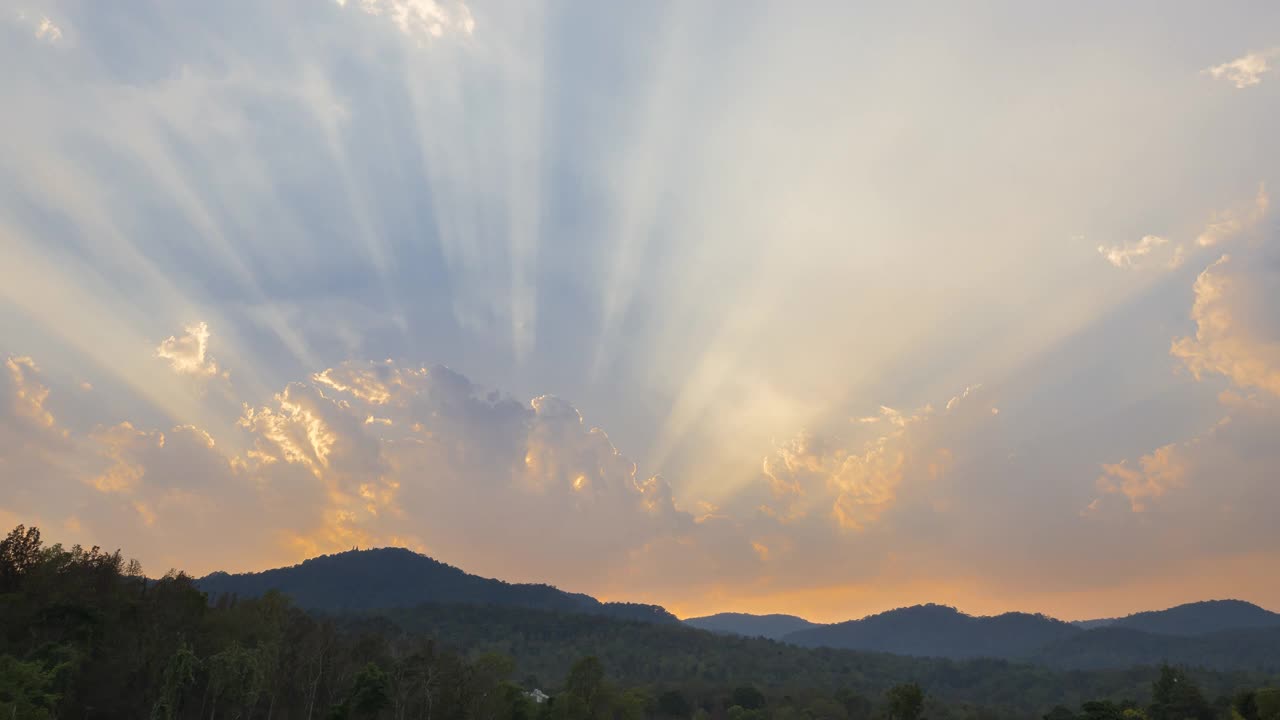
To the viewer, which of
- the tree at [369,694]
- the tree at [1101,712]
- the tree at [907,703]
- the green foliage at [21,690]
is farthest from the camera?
the tree at [1101,712]

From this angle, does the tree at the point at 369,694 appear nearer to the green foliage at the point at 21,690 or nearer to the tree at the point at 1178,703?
the green foliage at the point at 21,690

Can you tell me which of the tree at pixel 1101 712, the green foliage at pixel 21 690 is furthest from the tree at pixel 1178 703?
the green foliage at pixel 21 690

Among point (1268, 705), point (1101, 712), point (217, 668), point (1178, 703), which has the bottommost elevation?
point (1101, 712)

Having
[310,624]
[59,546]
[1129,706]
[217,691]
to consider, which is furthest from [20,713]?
[1129,706]

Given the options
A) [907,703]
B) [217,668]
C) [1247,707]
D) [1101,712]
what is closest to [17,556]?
[217,668]

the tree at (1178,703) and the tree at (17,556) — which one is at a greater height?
the tree at (17,556)

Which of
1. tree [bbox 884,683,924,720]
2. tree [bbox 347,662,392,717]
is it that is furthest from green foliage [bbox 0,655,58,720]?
tree [bbox 884,683,924,720]

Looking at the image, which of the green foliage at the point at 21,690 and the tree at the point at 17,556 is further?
the tree at the point at 17,556

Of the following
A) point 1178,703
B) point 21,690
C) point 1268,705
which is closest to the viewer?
point 21,690

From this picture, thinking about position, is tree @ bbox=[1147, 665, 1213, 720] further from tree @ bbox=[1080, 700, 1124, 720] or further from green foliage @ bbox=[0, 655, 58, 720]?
green foliage @ bbox=[0, 655, 58, 720]

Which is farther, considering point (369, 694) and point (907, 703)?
point (369, 694)

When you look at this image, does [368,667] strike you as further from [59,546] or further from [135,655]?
[59,546]

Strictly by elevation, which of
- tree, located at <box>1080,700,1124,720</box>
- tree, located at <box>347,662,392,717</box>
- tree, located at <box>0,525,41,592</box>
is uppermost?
tree, located at <box>0,525,41,592</box>

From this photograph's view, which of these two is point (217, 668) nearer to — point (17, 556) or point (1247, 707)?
point (17, 556)
